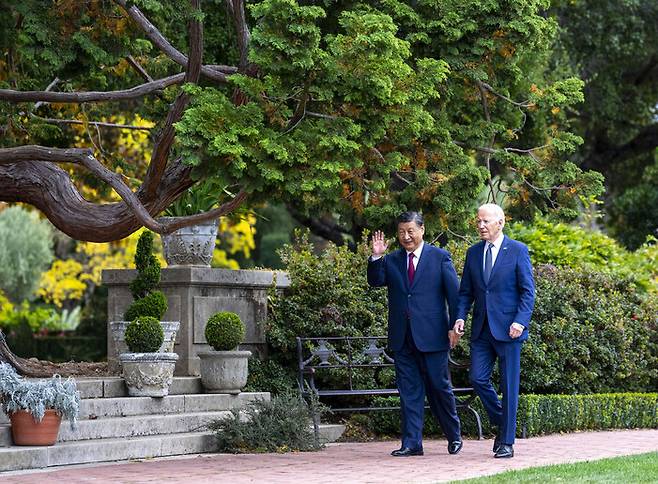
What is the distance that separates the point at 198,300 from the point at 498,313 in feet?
12.9

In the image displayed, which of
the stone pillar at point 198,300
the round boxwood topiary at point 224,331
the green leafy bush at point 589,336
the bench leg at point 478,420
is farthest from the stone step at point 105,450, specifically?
the green leafy bush at point 589,336

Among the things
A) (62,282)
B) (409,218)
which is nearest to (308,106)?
(409,218)

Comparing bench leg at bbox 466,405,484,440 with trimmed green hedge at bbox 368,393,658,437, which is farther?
trimmed green hedge at bbox 368,393,658,437

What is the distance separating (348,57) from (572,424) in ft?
17.9

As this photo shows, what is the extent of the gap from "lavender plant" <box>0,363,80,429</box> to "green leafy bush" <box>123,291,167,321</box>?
2.14m

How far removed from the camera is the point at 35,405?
29.2ft

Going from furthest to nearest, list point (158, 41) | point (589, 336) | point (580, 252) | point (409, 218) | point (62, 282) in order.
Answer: point (62, 282) → point (580, 252) → point (589, 336) → point (158, 41) → point (409, 218)

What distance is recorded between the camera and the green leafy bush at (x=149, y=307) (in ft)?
36.9

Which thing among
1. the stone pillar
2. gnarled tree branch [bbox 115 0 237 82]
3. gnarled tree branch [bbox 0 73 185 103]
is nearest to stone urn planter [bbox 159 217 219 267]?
the stone pillar

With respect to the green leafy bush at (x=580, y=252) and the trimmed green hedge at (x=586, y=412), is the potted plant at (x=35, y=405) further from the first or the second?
the green leafy bush at (x=580, y=252)

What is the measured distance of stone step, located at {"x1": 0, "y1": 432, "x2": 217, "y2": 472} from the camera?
28.7 feet

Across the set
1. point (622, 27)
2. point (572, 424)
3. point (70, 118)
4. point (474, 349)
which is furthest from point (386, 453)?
point (622, 27)

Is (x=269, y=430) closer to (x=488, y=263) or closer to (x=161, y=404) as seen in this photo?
(x=161, y=404)

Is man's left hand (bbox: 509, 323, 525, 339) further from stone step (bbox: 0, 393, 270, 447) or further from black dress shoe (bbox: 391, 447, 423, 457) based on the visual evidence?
stone step (bbox: 0, 393, 270, 447)
